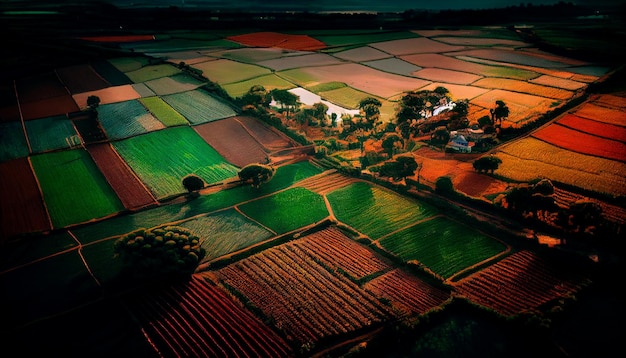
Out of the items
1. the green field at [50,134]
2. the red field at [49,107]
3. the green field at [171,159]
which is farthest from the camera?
the red field at [49,107]

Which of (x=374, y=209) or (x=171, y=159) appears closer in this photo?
(x=374, y=209)

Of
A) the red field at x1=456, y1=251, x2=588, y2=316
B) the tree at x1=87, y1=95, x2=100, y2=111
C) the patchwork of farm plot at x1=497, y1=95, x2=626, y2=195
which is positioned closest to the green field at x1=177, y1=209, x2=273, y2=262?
the red field at x1=456, y1=251, x2=588, y2=316

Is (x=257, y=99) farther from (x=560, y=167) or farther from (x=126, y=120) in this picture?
(x=560, y=167)

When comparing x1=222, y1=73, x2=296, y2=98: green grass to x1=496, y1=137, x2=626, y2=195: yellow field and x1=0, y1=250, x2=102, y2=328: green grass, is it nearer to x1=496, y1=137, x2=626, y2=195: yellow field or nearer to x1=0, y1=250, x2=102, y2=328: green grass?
x1=496, y1=137, x2=626, y2=195: yellow field

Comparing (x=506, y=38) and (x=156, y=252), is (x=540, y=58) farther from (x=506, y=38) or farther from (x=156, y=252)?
(x=156, y=252)

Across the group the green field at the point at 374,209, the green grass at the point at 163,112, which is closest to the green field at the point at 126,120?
the green grass at the point at 163,112

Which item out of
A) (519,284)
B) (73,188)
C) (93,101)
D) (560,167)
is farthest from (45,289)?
(560,167)

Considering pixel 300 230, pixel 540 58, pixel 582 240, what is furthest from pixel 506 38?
pixel 300 230

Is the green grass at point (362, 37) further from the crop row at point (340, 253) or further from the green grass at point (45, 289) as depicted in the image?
the green grass at point (45, 289)
